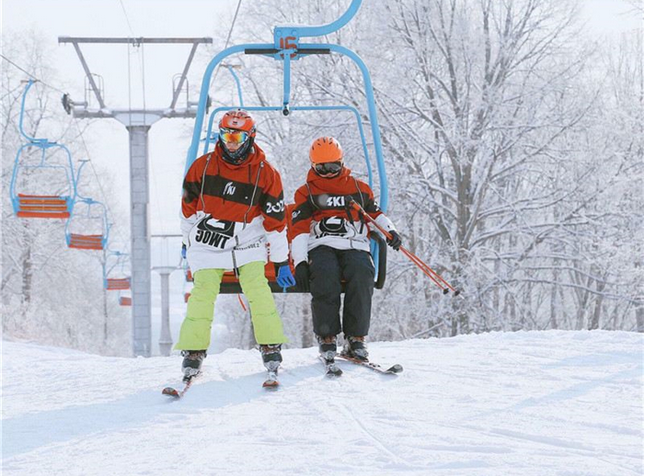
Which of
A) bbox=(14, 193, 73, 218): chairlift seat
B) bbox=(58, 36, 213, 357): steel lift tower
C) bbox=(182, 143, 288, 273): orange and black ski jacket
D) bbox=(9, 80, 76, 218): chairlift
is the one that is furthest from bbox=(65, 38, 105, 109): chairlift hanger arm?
bbox=(182, 143, 288, 273): orange and black ski jacket

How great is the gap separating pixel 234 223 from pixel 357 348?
1084mm

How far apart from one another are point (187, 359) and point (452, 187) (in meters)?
9.21

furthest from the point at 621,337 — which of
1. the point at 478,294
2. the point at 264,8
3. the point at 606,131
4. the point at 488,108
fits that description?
the point at 264,8

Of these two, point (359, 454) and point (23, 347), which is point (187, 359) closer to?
point (359, 454)

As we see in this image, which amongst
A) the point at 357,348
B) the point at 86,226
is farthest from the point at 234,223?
the point at 86,226

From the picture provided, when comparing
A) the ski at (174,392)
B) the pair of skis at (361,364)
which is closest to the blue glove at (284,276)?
the pair of skis at (361,364)

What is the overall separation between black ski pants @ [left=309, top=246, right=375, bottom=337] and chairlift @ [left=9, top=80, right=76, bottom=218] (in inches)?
256

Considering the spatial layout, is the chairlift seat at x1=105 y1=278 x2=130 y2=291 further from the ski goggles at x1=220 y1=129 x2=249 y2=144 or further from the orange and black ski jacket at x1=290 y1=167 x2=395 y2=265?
the ski goggles at x1=220 y1=129 x2=249 y2=144

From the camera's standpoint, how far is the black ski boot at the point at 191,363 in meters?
3.68

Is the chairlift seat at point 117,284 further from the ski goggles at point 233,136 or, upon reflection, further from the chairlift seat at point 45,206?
the ski goggles at point 233,136

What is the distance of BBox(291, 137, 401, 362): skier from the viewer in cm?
421

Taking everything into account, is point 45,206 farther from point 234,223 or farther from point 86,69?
point 234,223

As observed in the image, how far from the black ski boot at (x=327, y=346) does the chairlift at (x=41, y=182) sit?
664 cm

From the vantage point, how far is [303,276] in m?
4.30
